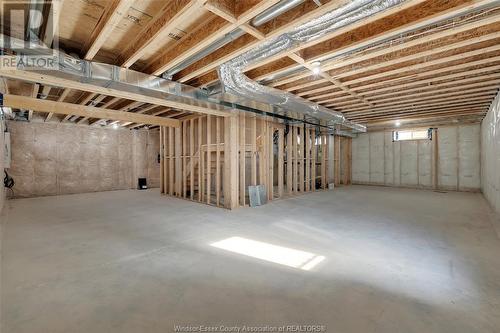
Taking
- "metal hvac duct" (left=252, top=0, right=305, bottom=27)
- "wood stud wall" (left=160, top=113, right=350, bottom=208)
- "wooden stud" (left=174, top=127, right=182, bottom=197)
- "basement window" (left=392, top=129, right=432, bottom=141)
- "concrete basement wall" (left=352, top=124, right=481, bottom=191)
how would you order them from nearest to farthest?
"metal hvac duct" (left=252, top=0, right=305, bottom=27) < "wood stud wall" (left=160, top=113, right=350, bottom=208) < "wooden stud" (left=174, top=127, right=182, bottom=197) < "concrete basement wall" (left=352, top=124, right=481, bottom=191) < "basement window" (left=392, top=129, right=432, bottom=141)

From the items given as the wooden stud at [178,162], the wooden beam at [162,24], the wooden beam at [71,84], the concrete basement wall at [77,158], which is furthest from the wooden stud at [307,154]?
the concrete basement wall at [77,158]

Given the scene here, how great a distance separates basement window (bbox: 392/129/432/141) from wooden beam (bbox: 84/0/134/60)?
9345 mm

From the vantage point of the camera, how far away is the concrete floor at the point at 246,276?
4.78 ft

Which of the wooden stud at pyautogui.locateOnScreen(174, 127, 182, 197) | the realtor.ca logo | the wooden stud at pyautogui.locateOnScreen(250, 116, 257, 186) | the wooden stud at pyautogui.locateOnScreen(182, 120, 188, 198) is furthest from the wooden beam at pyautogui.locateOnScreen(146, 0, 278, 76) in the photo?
the wooden stud at pyautogui.locateOnScreen(174, 127, 182, 197)

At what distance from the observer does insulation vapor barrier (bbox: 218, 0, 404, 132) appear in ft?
6.20

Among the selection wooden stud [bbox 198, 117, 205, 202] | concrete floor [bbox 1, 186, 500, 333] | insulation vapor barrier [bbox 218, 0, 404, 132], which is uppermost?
insulation vapor barrier [bbox 218, 0, 404, 132]

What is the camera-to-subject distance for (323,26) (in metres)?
2.10

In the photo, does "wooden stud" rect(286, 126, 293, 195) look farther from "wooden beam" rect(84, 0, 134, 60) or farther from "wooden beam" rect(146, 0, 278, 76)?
"wooden beam" rect(84, 0, 134, 60)

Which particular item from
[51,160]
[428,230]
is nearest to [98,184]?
[51,160]

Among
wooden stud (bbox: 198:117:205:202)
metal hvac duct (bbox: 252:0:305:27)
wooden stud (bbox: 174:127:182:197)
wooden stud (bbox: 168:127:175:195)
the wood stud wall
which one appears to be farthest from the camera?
wooden stud (bbox: 168:127:175:195)

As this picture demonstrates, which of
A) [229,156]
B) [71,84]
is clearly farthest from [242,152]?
[71,84]

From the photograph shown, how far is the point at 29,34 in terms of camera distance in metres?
2.20

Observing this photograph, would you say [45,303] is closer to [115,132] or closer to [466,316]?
[466,316]

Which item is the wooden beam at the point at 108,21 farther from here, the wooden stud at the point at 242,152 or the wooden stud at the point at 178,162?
the wooden stud at the point at 178,162
